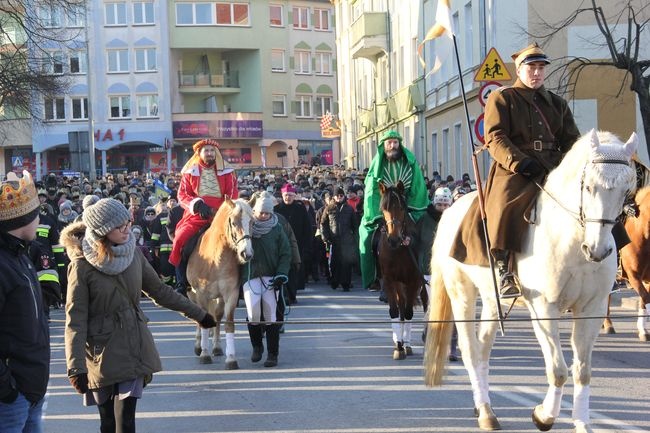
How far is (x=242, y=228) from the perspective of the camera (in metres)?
12.6

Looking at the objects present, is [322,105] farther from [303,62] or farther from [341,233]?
[341,233]

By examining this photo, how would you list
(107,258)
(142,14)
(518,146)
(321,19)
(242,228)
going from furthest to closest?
(321,19)
(142,14)
(242,228)
(518,146)
(107,258)

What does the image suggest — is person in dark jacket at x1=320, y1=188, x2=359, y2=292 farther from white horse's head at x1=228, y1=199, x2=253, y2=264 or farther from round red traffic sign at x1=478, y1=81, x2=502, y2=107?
white horse's head at x1=228, y1=199, x2=253, y2=264

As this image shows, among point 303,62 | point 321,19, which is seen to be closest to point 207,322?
point 303,62

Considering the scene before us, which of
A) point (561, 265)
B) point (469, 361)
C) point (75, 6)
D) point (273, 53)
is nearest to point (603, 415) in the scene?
point (469, 361)

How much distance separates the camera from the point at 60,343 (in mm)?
15875

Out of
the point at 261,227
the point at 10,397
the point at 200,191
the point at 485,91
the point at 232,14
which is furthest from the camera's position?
the point at 232,14

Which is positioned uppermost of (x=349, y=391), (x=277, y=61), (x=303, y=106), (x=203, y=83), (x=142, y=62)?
(x=277, y=61)

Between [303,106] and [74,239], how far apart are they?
269ft

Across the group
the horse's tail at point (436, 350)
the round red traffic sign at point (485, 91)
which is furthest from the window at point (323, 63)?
the horse's tail at point (436, 350)

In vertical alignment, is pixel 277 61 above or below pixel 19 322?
above

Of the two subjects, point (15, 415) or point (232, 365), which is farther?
point (232, 365)

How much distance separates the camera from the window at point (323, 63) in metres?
89.9

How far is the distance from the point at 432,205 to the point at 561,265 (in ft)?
19.4
